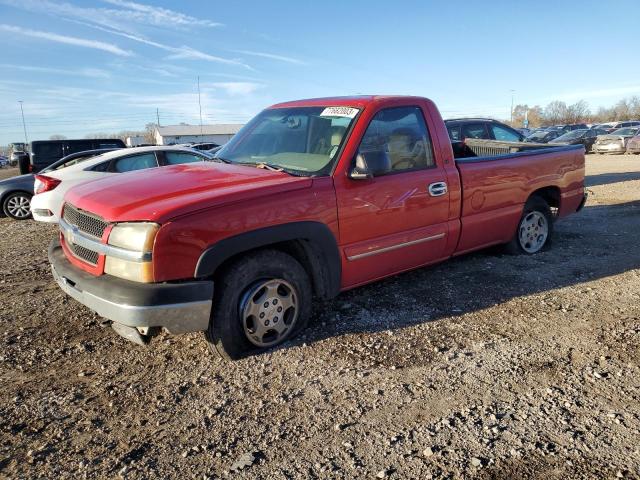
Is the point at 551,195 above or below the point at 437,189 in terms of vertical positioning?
below

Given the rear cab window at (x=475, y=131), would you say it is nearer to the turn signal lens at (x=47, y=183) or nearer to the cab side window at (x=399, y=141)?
the cab side window at (x=399, y=141)

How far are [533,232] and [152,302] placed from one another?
16.2ft

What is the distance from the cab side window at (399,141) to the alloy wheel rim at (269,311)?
3.97 ft

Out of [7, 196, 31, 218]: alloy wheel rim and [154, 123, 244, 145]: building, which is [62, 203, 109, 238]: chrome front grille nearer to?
[7, 196, 31, 218]: alloy wheel rim

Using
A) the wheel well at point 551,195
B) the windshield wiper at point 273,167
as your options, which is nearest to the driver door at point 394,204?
the windshield wiper at point 273,167

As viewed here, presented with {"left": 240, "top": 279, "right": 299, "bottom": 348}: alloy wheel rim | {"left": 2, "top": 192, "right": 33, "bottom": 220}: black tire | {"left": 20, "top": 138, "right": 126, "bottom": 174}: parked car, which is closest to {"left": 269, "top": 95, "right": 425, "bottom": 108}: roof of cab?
{"left": 240, "top": 279, "right": 299, "bottom": 348}: alloy wheel rim

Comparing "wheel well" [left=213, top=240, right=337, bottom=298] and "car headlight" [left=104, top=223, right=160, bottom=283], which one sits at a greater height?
"car headlight" [left=104, top=223, right=160, bottom=283]

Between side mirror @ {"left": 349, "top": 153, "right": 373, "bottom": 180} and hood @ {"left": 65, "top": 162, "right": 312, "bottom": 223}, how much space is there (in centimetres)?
40

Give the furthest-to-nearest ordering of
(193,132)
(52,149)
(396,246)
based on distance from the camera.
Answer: (193,132) → (52,149) → (396,246)

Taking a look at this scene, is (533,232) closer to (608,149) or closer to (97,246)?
(97,246)

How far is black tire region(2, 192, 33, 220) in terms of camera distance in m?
10.9

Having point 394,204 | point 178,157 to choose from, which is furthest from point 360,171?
point 178,157

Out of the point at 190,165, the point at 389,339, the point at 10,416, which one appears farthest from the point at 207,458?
the point at 190,165

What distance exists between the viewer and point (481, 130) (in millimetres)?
12484
